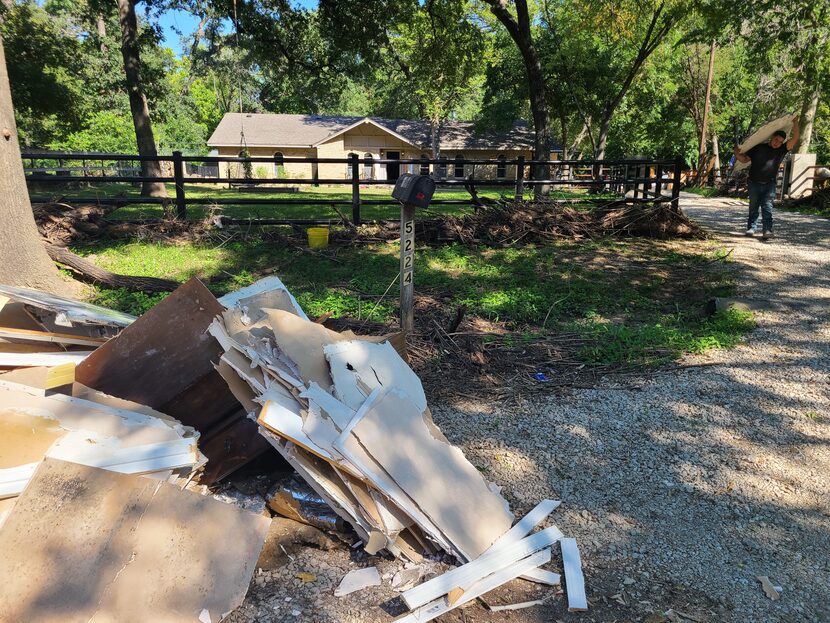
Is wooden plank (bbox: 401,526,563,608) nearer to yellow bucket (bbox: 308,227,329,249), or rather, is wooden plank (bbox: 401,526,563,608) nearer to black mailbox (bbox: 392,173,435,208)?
black mailbox (bbox: 392,173,435,208)

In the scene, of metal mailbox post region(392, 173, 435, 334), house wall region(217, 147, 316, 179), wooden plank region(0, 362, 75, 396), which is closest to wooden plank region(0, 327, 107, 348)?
wooden plank region(0, 362, 75, 396)

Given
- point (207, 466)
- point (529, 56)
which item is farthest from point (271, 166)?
point (207, 466)

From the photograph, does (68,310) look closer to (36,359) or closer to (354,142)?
(36,359)

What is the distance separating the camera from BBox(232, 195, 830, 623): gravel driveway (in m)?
2.40

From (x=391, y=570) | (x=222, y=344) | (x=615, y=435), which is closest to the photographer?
(x=391, y=570)

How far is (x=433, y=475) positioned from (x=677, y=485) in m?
1.46

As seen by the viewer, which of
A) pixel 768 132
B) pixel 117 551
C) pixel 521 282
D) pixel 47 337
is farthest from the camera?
pixel 768 132

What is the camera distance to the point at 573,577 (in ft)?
8.27

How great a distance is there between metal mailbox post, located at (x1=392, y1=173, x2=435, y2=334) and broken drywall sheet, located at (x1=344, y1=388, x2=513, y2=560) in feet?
6.20

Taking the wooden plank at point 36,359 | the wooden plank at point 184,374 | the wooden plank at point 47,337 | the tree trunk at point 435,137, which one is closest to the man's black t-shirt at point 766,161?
the wooden plank at point 184,374

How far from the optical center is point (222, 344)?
10.3 feet

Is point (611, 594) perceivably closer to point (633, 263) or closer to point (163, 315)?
point (163, 315)

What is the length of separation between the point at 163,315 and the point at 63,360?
0.59m

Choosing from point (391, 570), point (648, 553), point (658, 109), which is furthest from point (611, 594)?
point (658, 109)
